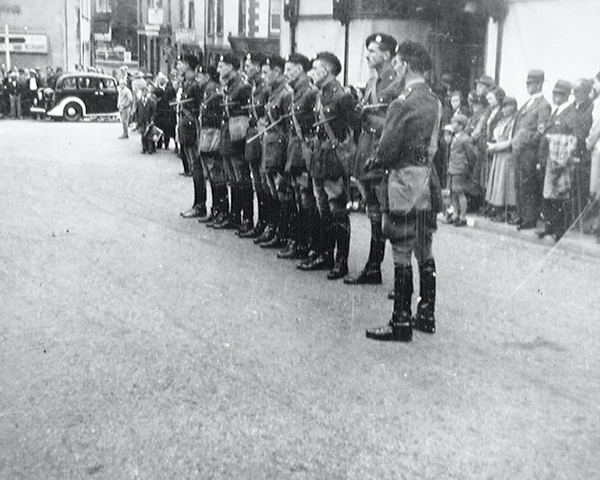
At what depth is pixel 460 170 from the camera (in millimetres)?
11680

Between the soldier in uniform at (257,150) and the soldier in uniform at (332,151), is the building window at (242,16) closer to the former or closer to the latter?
the soldier in uniform at (257,150)

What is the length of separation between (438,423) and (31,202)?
8.88m

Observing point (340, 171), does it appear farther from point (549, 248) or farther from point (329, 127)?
point (549, 248)

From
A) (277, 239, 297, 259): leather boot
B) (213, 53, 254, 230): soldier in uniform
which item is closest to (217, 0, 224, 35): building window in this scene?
(213, 53, 254, 230): soldier in uniform

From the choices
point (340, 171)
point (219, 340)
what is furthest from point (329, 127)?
point (219, 340)

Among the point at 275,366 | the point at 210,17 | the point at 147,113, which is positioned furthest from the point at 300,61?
the point at 210,17

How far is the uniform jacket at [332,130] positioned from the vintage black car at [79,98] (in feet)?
86.9

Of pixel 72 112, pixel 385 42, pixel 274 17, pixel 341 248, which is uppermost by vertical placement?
pixel 274 17

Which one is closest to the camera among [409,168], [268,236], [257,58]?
[409,168]

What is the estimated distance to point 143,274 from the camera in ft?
27.5

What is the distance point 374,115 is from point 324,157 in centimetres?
73

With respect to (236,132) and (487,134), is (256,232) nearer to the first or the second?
(236,132)

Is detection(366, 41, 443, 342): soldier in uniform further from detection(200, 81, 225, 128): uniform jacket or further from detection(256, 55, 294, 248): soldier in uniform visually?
detection(200, 81, 225, 128): uniform jacket

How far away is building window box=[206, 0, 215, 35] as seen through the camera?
43969 millimetres
